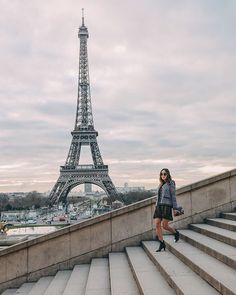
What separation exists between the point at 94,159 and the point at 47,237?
237 feet

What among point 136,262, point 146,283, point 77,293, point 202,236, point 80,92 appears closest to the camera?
point 146,283

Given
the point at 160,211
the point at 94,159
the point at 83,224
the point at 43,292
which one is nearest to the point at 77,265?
the point at 83,224

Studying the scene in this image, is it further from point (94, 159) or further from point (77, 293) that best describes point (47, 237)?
point (94, 159)

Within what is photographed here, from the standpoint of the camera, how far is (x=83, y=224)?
379 inches

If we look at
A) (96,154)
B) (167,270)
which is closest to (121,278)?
(167,270)

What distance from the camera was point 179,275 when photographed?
6.18m

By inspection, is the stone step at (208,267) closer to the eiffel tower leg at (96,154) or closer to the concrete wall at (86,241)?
the concrete wall at (86,241)

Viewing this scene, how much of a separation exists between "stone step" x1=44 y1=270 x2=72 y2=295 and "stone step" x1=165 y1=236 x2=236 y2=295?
81.4 inches

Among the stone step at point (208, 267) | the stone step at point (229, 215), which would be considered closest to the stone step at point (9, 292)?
the stone step at point (208, 267)

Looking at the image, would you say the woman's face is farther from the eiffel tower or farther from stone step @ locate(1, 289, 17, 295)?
the eiffel tower

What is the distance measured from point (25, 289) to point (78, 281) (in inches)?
58.7

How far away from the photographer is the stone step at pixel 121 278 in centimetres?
624

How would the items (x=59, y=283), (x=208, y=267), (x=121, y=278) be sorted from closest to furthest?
(x=208, y=267) < (x=121, y=278) < (x=59, y=283)

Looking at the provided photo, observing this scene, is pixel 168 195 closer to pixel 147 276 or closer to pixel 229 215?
pixel 147 276
